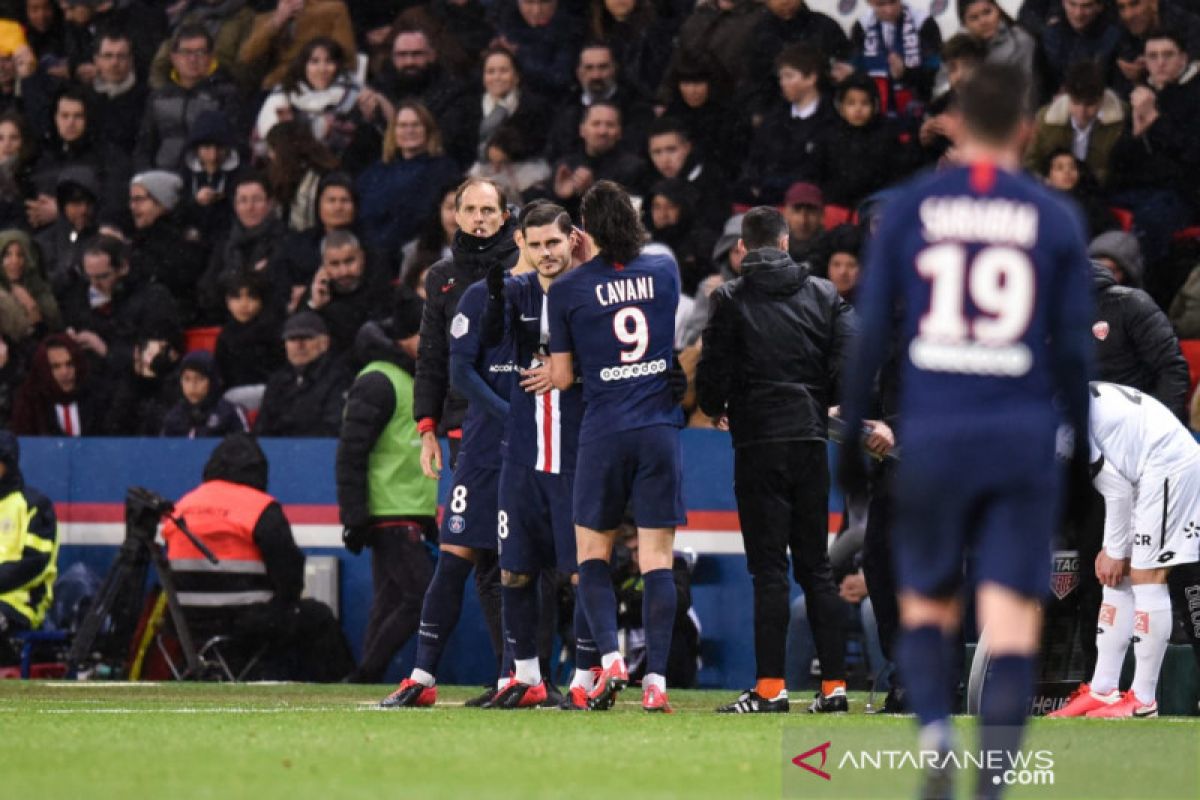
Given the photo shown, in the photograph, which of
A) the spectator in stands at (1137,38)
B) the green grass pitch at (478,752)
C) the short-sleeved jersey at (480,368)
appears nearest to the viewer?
the green grass pitch at (478,752)

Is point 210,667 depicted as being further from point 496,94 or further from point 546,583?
point 496,94

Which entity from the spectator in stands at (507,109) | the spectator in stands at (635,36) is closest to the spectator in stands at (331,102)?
the spectator in stands at (507,109)

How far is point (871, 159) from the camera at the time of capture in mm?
15531

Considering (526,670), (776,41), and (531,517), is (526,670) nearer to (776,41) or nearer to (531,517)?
(531,517)

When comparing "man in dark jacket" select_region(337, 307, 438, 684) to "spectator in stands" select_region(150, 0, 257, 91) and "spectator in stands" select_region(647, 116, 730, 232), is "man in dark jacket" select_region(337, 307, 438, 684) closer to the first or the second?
"spectator in stands" select_region(647, 116, 730, 232)

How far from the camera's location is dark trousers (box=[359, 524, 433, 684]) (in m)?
13.7

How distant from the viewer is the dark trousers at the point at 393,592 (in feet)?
45.1

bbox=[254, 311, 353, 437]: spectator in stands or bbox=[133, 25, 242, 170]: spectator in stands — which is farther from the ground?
bbox=[133, 25, 242, 170]: spectator in stands

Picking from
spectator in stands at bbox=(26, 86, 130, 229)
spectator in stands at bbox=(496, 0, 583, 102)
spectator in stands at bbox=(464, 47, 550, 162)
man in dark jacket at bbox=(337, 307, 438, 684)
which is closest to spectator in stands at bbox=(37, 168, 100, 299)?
spectator in stands at bbox=(26, 86, 130, 229)

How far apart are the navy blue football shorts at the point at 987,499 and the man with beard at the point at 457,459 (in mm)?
4737

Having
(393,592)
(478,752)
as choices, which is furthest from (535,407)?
(393,592)

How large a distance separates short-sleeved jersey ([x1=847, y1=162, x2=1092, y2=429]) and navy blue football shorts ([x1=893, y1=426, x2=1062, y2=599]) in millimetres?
69

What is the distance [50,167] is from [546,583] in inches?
400

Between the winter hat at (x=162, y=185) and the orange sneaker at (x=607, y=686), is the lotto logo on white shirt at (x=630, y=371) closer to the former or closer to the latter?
the orange sneaker at (x=607, y=686)
